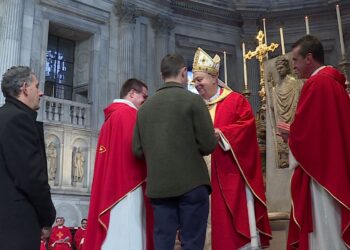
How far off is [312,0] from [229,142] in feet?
54.3

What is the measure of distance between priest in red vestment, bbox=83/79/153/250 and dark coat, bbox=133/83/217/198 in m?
0.70

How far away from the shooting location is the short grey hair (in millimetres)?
3410

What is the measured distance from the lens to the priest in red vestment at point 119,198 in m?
3.83

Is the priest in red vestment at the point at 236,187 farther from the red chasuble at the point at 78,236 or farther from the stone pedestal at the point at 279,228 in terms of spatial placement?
the red chasuble at the point at 78,236

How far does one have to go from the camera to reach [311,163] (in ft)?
11.0

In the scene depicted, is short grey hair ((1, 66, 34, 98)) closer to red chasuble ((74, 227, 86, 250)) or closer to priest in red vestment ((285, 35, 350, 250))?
priest in red vestment ((285, 35, 350, 250))

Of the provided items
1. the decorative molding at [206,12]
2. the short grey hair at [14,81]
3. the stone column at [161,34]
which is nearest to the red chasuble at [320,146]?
the short grey hair at [14,81]

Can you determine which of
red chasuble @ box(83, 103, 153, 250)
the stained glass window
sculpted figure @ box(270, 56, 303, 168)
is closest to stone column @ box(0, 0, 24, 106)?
the stained glass window

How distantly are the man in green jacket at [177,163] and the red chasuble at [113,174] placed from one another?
68 centimetres

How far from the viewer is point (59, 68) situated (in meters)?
15.6

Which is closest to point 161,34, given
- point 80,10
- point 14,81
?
point 80,10

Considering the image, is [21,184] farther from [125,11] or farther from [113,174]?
[125,11]

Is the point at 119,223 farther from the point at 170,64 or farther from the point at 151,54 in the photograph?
the point at 151,54

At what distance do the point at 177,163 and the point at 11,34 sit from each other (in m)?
11.5
